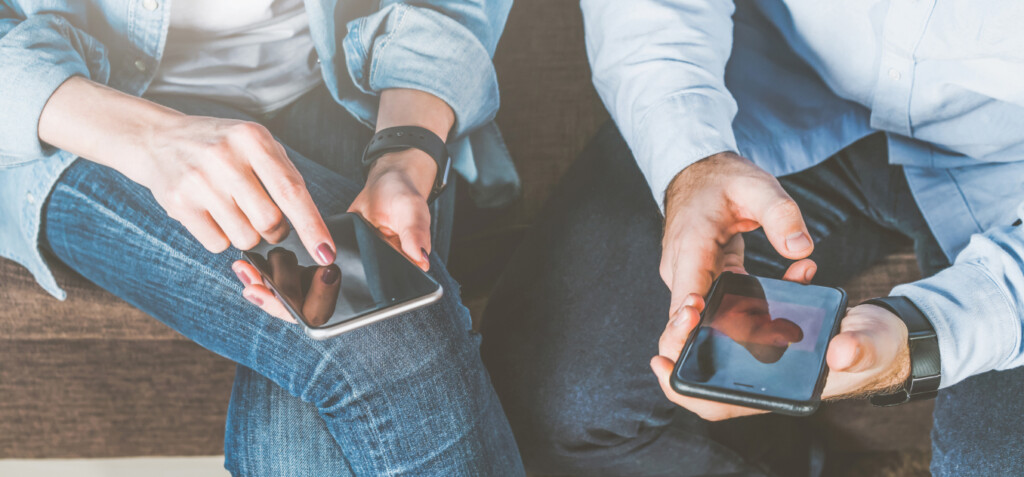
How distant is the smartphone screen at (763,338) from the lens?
0.53 m

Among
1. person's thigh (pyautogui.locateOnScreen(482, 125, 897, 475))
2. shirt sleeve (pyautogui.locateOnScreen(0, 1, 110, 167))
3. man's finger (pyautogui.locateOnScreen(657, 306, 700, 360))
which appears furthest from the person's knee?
shirt sleeve (pyautogui.locateOnScreen(0, 1, 110, 167))

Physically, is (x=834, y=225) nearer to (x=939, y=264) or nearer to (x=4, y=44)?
(x=939, y=264)

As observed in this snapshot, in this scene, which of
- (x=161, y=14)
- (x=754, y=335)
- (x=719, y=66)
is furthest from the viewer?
(x=719, y=66)

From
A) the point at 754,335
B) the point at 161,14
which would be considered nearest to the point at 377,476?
the point at 754,335

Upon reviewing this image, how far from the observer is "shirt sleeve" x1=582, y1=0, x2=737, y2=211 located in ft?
2.42

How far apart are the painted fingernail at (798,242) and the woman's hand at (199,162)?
38cm

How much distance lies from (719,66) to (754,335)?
14.0 inches

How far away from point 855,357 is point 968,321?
7.3 inches

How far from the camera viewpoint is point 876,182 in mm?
851

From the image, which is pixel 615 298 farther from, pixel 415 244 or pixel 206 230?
pixel 206 230

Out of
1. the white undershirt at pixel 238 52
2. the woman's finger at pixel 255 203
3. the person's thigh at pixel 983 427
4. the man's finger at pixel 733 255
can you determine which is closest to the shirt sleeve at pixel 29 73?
the white undershirt at pixel 238 52

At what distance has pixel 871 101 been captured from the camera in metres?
0.81

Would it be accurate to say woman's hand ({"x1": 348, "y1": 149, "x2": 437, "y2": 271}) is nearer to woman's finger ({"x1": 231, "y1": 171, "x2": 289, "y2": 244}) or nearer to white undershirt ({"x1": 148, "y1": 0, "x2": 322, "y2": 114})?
woman's finger ({"x1": 231, "y1": 171, "x2": 289, "y2": 244})

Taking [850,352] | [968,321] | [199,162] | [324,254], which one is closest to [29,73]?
[199,162]
